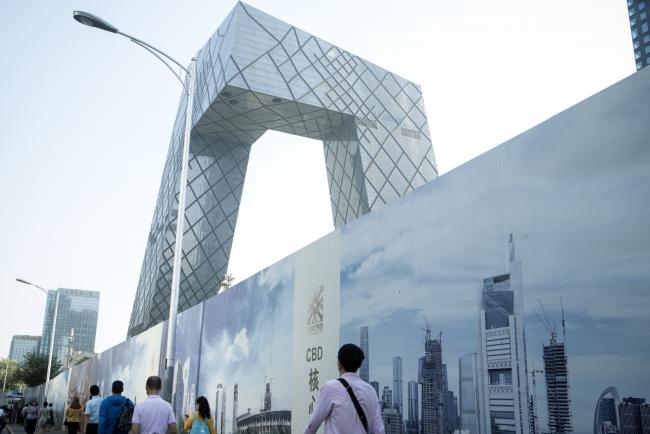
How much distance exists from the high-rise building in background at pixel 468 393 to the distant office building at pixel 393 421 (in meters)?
1.18

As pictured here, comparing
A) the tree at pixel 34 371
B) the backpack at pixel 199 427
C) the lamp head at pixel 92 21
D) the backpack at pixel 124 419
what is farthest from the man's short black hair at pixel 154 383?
the tree at pixel 34 371

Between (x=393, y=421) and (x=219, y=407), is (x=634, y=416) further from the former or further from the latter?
(x=219, y=407)

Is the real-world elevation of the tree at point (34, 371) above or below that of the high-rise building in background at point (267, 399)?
above

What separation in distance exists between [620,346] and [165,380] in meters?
9.49

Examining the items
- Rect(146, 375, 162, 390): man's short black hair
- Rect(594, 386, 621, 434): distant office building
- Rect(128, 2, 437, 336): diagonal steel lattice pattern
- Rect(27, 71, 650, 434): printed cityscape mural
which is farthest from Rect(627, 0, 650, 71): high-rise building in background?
Rect(146, 375, 162, 390): man's short black hair

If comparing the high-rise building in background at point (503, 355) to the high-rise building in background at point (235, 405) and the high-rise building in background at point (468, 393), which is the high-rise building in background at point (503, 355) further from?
the high-rise building in background at point (235, 405)

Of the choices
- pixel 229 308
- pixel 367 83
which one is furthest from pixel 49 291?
pixel 229 308

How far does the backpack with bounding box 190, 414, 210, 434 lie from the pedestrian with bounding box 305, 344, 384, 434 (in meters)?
4.60

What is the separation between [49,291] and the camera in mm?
38312

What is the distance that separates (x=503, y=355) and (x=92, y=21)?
10.6 m

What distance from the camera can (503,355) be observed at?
5.94m

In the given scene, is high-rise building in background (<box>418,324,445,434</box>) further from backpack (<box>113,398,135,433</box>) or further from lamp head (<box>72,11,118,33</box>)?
lamp head (<box>72,11,118,33</box>)

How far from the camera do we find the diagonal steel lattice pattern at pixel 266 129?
39.6 metres

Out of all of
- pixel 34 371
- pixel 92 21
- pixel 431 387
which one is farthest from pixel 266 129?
pixel 34 371
